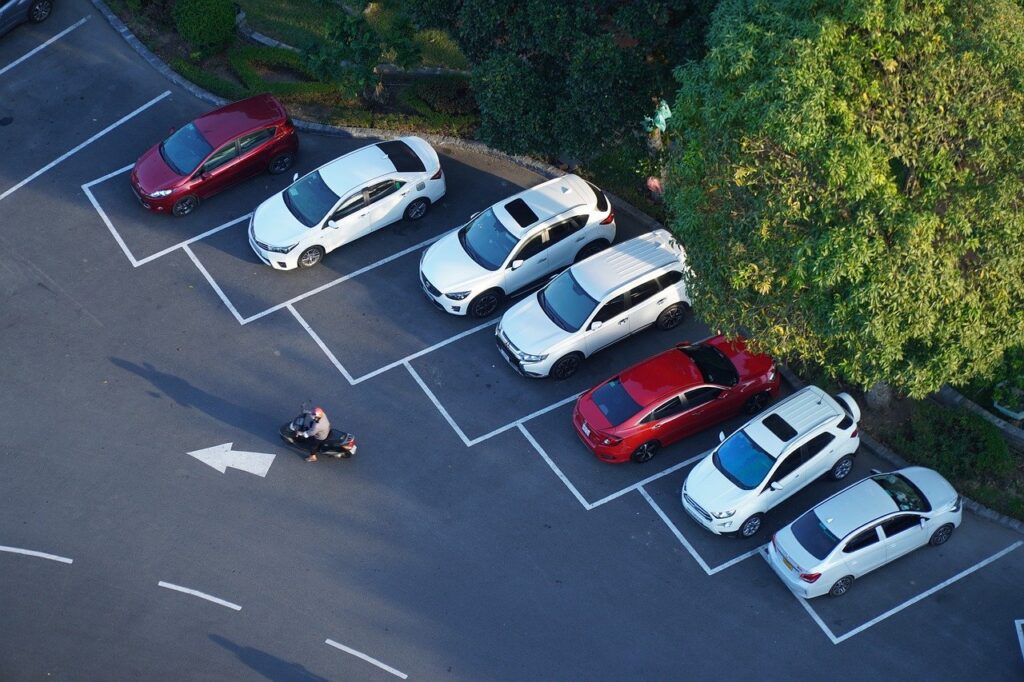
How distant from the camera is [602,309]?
2089 cm

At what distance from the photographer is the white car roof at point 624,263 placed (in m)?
21.0

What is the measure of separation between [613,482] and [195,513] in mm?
7962

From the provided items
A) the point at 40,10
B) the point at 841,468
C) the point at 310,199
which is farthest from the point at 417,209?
the point at 40,10

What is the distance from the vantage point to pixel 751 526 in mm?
18812

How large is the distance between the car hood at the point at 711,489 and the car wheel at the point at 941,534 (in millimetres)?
3459

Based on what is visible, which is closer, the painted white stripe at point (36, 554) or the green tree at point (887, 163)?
the green tree at point (887, 163)

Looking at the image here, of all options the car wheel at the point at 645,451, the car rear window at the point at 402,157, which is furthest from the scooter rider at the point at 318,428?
the car rear window at the point at 402,157

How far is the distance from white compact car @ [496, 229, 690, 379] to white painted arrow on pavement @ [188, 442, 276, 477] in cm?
532

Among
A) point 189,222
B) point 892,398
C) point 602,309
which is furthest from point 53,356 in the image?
point 892,398

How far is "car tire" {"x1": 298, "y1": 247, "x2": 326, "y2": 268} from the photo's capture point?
2316cm

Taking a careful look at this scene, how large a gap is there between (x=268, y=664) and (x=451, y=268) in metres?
8.85

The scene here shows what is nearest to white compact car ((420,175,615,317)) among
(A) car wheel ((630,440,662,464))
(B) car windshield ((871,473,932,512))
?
(A) car wheel ((630,440,662,464))

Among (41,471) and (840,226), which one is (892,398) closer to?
(840,226)

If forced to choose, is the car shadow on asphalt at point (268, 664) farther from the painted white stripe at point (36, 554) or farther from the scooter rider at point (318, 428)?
the scooter rider at point (318, 428)
